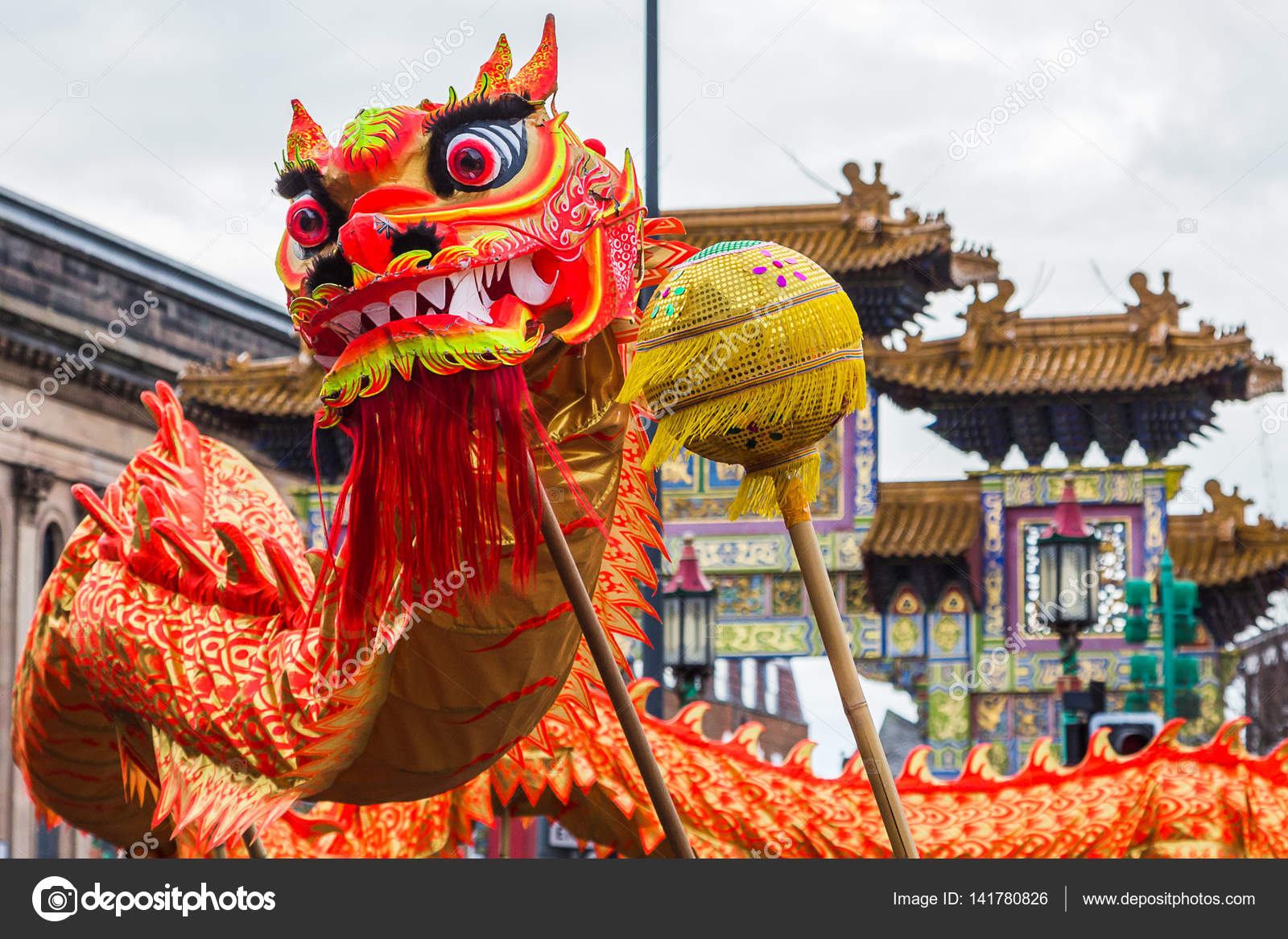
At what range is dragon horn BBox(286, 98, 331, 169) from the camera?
3467 millimetres

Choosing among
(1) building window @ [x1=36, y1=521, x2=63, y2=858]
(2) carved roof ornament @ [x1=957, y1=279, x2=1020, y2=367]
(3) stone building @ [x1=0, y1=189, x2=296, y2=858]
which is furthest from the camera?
(1) building window @ [x1=36, y1=521, x2=63, y2=858]

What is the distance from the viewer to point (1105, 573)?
14.3 metres

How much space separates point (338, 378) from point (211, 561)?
1.25 m

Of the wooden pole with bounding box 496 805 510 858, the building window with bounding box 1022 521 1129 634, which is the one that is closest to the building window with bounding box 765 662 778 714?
the building window with bounding box 1022 521 1129 634
